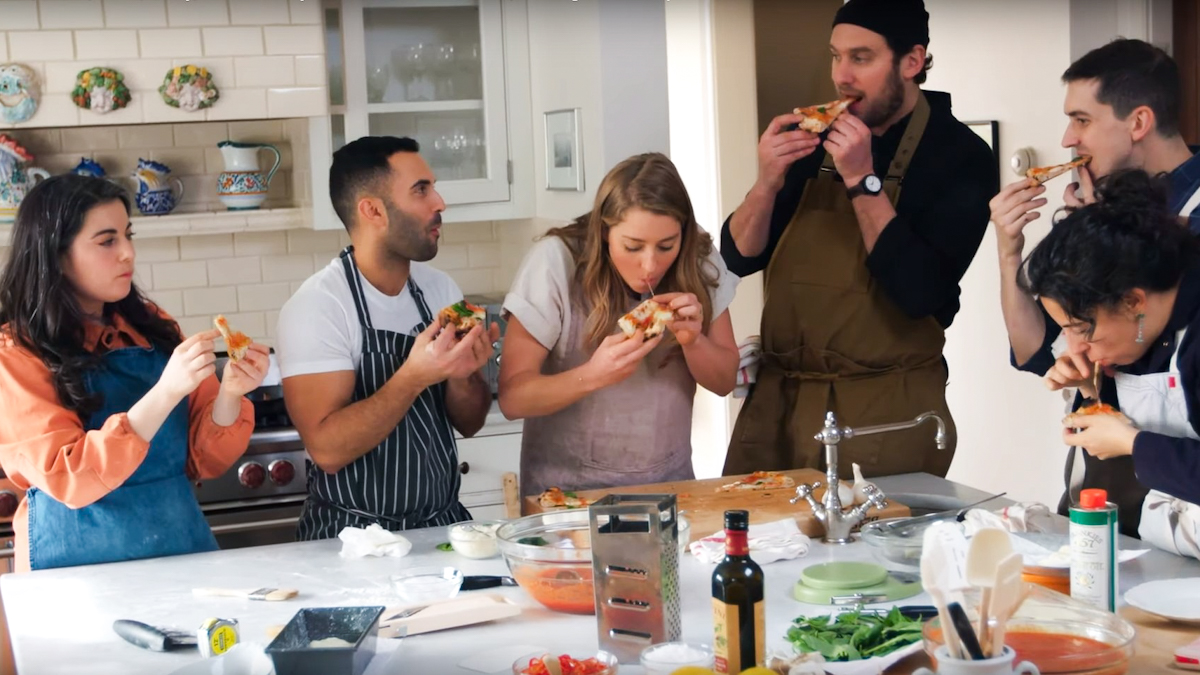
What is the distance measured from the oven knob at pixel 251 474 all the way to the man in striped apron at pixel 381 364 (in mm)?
901

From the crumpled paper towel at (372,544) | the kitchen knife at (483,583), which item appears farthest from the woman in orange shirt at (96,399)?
the kitchen knife at (483,583)

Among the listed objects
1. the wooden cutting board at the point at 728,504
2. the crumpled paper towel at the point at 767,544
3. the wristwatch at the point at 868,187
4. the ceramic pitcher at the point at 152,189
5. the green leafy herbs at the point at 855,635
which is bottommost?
the green leafy herbs at the point at 855,635

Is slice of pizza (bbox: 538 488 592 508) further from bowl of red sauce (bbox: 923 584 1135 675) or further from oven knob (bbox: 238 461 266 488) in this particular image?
oven knob (bbox: 238 461 266 488)

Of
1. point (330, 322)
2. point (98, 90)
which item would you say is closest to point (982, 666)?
point (330, 322)

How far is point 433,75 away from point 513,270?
748 millimetres

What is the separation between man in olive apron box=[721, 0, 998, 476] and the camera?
282 centimetres

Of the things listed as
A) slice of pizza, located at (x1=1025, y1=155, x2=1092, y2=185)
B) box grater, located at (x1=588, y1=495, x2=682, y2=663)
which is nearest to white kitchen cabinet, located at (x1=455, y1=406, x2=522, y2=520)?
slice of pizza, located at (x1=1025, y1=155, x2=1092, y2=185)

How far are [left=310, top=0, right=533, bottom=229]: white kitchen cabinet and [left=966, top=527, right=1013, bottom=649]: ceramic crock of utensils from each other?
2.82m

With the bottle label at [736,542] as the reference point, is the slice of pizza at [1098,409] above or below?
above

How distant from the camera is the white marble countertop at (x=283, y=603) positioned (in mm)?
1772

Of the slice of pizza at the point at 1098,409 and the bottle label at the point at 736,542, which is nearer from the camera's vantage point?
the bottle label at the point at 736,542

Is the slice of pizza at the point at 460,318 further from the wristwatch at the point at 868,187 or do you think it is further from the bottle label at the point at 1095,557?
the bottle label at the point at 1095,557

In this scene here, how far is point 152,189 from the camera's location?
3.90 m

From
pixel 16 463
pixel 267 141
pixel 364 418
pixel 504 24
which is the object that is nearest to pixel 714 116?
pixel 504 24
